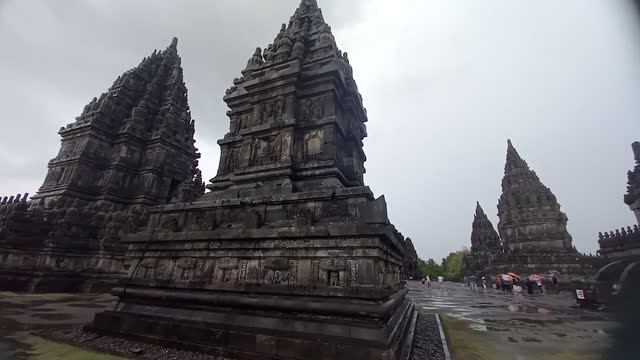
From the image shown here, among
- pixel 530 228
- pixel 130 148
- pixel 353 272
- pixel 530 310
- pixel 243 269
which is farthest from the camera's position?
pixel 530 228

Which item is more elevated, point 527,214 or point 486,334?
point 527,214

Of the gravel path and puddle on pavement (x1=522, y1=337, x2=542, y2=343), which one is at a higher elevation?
puddle on pavement (x1=522, y1=337, x2=542, y2=343)

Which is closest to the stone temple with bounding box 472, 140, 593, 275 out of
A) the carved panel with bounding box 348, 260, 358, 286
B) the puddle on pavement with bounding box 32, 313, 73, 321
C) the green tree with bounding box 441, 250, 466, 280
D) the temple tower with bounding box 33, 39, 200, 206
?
the carved panel with bounding box 348, 260, 358, 286

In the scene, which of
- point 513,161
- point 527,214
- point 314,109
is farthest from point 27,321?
point 513,161

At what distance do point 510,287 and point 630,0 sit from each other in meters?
31.5

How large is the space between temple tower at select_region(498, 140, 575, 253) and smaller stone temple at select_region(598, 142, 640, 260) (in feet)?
23.0

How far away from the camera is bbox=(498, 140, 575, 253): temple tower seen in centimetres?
3138

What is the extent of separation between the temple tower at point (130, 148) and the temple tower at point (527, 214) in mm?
37085

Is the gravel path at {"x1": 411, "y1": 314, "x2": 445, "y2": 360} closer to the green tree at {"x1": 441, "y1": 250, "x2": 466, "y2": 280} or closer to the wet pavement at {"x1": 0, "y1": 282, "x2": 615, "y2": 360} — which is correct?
the wet pavement at {"x1": 0, "y1": 282, "x2": 615, "y2": 360}

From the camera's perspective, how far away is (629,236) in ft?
69.6

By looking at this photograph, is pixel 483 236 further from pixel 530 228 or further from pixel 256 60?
pixel 256 60

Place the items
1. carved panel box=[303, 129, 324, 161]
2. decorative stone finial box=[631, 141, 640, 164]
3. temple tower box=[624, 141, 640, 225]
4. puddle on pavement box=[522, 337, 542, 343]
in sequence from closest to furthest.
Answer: puddle on pavement box=[522, 337, 542, 343], carved panel box=[303, 129, 324, 161], temple tower box=[624, 141, 640, 225], decorative stone finial box=[631, 141, 640, 164]

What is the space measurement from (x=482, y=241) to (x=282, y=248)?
5087 centimetres

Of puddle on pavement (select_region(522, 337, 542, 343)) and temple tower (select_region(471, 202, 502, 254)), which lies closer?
puddle on pavement (select_region(522, 337, 542, 343))
